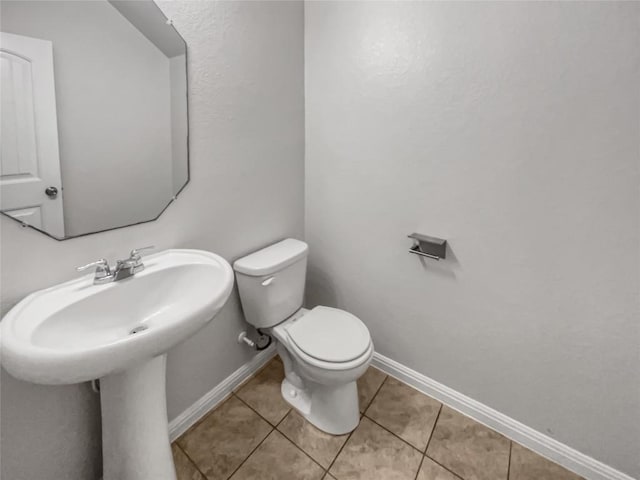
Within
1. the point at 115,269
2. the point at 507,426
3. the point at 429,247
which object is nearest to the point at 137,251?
the point at 115,269

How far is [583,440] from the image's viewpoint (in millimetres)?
1202

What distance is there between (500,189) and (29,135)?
1.55m

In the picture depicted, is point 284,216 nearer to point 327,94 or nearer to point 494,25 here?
point 327,94

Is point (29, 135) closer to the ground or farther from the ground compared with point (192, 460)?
farther from the ground

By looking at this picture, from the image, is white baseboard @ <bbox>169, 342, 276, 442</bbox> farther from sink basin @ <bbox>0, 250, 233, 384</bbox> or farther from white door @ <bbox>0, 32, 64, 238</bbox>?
white door @ <bbox>0, 32, 64, 238</bbox>

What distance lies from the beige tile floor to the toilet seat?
412 millimetres

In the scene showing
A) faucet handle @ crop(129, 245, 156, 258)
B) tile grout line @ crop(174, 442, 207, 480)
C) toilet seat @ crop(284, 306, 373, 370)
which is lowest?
tile grout line @ crop(174, 442, 207, 480)

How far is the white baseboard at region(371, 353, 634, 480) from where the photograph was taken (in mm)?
1194

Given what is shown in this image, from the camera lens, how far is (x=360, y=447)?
133 centimetres

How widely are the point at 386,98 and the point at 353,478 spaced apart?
1.60 meters

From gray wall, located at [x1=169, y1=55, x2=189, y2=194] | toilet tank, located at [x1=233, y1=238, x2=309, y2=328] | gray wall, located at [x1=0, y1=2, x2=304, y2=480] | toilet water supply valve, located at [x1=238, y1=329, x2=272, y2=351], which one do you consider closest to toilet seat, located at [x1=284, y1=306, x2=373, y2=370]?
toilet tank, located at [x1=233, y1=238, x2=309, y2=328]

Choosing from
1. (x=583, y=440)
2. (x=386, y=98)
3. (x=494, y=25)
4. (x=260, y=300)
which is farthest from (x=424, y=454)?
(x=494, y=25)

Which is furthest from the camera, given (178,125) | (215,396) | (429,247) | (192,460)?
(215,396)

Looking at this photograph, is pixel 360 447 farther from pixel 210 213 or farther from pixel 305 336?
pixel 210 213
